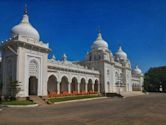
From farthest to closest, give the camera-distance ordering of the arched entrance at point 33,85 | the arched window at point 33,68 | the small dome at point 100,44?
1. the small dome at point 100,44
2. the arched entrance at point 33,85
3. the arched window at point 33,68

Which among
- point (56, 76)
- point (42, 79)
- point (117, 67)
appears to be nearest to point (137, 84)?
point (117, 67)

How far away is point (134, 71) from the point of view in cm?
9694

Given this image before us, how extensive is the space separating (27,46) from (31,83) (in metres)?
6.43

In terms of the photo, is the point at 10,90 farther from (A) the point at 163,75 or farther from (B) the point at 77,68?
(A) the point at 163,75

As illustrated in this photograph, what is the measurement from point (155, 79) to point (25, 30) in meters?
63.0

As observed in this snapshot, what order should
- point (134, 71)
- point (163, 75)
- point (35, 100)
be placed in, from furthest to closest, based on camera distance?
point (134, 71)
point (163, 75)
point (35, 100)

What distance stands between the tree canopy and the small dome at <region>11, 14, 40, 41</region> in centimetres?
6039

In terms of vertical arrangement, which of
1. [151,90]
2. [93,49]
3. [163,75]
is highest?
[93,49]

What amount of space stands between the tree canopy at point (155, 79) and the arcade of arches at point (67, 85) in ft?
121

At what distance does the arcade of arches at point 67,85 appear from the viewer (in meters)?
41.6

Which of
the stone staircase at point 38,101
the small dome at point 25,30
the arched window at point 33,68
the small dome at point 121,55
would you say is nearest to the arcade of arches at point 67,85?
the arched window at point 33,68

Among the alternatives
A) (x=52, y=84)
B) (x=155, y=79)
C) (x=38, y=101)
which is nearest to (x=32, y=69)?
(x=38, y=101)

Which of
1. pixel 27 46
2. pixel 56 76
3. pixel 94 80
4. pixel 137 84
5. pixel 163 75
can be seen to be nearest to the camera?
pixel 27 46

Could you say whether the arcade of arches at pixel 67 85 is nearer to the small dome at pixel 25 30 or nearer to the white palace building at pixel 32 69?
the white palace building at pixel 32 69
